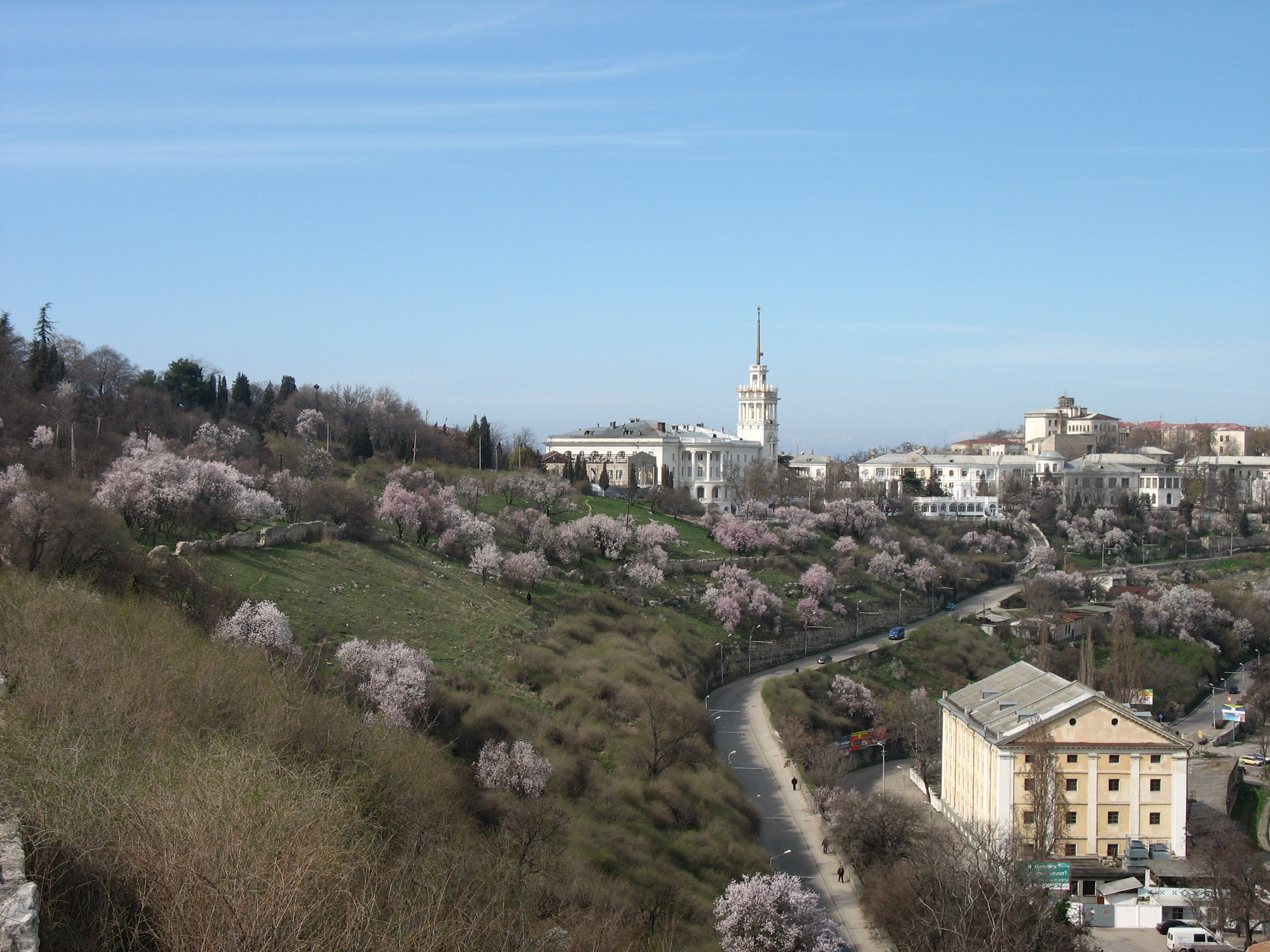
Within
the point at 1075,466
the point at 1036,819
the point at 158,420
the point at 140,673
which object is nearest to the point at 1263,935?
the point at 1036,819

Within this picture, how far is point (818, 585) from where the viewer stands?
50.1 meters

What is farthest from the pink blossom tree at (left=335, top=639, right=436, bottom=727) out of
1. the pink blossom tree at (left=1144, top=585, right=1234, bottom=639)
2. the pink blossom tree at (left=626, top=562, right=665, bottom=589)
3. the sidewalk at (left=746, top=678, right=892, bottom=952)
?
the pink blossom tree at (left=1144, top=585, right=1234, bottom=639)

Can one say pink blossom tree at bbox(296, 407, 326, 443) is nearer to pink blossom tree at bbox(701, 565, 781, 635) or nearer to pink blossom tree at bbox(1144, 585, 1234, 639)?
pink blossom tree at bbox(701, 565, 781, 635)

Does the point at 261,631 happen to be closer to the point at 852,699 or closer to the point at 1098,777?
the point at 1098,777

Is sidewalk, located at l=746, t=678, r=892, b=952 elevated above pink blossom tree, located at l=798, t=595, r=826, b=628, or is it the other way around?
pink blossom tree, located at l=798, t=595, r=826, b=628

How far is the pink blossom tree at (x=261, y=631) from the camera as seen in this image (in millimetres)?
21906

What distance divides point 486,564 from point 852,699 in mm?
13134

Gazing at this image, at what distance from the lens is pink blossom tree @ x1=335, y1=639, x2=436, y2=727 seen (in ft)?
70.0

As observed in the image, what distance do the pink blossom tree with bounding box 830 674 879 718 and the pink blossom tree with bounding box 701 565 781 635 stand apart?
670 cm

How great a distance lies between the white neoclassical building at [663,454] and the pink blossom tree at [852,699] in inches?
1445

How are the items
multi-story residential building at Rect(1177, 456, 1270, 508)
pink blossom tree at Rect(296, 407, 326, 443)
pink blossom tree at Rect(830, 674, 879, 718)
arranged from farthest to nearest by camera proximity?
multi-story residential building at Rect(1177, 456, 1270, 508)
pink blossom tree at Rect(296, 407, 326, 443)
pink blossom tree at Rect(830, 674, 879, 718)

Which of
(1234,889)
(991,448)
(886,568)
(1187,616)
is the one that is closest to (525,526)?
(886,568)

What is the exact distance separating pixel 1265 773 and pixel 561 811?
75.9 feet

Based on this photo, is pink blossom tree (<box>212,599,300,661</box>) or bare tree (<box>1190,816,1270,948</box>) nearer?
bare tree (<box>1190,816,1270,948</box>)
